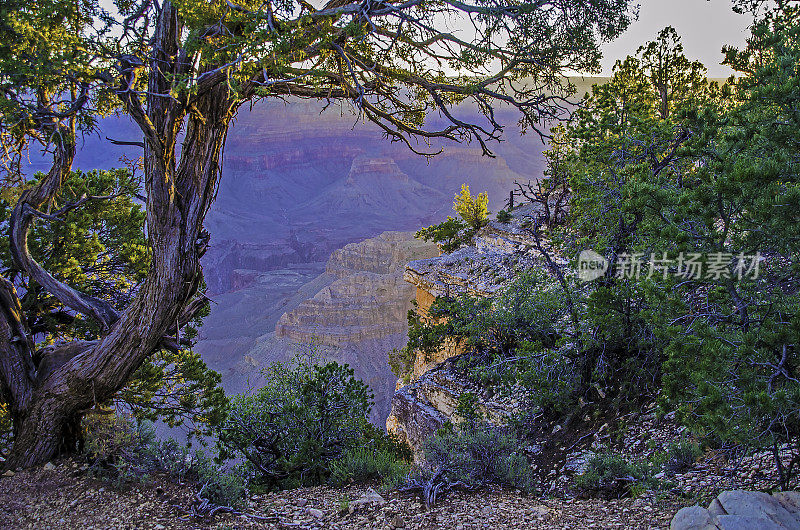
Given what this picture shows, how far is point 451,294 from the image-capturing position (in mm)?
15594

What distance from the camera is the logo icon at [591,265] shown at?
7.19 m

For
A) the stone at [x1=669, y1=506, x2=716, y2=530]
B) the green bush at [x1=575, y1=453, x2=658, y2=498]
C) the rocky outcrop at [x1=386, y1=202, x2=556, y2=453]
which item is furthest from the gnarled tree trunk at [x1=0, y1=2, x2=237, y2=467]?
the rocky outcrop at [x1=386, y1=202, x2=556, y2=453]

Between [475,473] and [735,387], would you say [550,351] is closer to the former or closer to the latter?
[475,473]

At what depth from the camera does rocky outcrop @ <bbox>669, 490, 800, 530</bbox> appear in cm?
280

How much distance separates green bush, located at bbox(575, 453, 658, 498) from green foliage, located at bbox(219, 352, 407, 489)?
2.95 meters

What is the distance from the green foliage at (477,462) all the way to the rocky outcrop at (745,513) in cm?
205

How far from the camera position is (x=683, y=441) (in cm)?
466

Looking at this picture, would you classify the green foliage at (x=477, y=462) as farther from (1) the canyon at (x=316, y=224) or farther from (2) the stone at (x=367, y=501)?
(1) the canyon at (x=316, y=224)

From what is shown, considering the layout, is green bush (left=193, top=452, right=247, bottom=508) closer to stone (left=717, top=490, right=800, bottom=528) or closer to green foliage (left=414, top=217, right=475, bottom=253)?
stone (left=717, top=490, right=800, bottom=528)

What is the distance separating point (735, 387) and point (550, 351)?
397 centimetres

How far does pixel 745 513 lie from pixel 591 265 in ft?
16.1

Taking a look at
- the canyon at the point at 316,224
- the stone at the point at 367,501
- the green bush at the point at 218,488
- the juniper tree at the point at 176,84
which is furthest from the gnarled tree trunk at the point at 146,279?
the canyon at the point at 316,224

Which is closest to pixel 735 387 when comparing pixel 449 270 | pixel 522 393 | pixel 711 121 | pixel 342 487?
pixel 711 121

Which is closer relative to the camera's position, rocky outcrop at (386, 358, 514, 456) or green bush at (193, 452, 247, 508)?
green bush at (193, 452, 247, 508)
